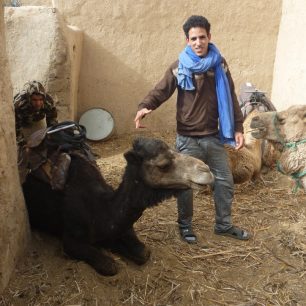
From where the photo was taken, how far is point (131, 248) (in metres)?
3.98

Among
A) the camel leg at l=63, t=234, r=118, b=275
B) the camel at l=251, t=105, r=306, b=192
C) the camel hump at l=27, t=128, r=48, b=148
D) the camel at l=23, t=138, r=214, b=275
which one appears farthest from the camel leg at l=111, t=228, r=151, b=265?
the camel at l=251, t=105, r=306, b=192

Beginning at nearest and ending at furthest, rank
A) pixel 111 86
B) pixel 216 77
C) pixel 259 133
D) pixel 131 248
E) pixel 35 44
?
pixel 131 248 < pixel 216 77 < pixel 259 133 < pixel 35 44 < pixel 111 86

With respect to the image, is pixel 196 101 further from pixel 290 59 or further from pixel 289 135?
pixel 290 59

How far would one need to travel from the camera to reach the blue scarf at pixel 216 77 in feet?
14.3

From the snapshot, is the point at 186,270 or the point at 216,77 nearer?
the point at 186,270

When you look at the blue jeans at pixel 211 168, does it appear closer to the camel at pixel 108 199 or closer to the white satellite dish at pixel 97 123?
the camel at pixel 108 199

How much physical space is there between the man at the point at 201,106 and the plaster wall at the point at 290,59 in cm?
331

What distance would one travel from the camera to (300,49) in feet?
25.8

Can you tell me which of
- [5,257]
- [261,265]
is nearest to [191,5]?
[261,265]

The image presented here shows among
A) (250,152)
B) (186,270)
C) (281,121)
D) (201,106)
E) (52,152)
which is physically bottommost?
(186,270)

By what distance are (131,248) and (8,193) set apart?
1288mm

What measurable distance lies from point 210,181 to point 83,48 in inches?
259

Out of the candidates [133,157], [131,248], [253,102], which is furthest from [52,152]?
[253,102]

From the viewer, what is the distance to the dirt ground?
349 cm
